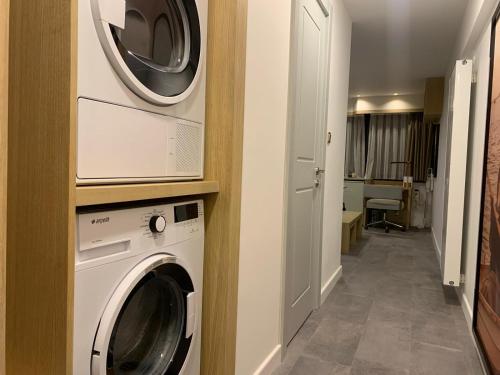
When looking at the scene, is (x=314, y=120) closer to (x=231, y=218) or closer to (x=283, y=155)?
(x=283, y=155)

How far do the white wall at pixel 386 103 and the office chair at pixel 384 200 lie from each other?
1644mm

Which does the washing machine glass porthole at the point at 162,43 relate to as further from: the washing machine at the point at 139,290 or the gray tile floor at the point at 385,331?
the gray tile floor at the point at 385,331

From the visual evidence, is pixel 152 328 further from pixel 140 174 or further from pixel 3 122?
pixel 3 122

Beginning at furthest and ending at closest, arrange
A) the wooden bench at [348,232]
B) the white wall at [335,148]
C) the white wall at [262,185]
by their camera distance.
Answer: the wooden bench at [348,232], the white wall at [335,148], the white wall at [262,185]

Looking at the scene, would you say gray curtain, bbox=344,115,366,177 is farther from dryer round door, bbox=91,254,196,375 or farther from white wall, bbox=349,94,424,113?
dryer round door, bbox=91,254,196,375

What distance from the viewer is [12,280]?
0.76 meters

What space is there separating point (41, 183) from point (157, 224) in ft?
1.15

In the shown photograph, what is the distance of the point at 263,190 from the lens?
1.62 metres

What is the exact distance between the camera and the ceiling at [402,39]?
10.0ft

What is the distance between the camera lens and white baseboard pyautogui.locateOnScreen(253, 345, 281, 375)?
1.68 metres

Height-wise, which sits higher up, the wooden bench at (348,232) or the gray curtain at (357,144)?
the gray curtain at (357,144)

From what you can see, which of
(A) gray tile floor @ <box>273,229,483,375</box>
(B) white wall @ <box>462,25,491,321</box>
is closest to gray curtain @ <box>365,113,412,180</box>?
(A) gray tile floor @ <box>273,229,483,375</box>

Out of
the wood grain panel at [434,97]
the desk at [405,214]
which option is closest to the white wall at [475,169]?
the wood grain panel at [434,97]

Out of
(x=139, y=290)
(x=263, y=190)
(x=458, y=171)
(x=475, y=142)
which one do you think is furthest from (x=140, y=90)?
(x=458, y=171)
